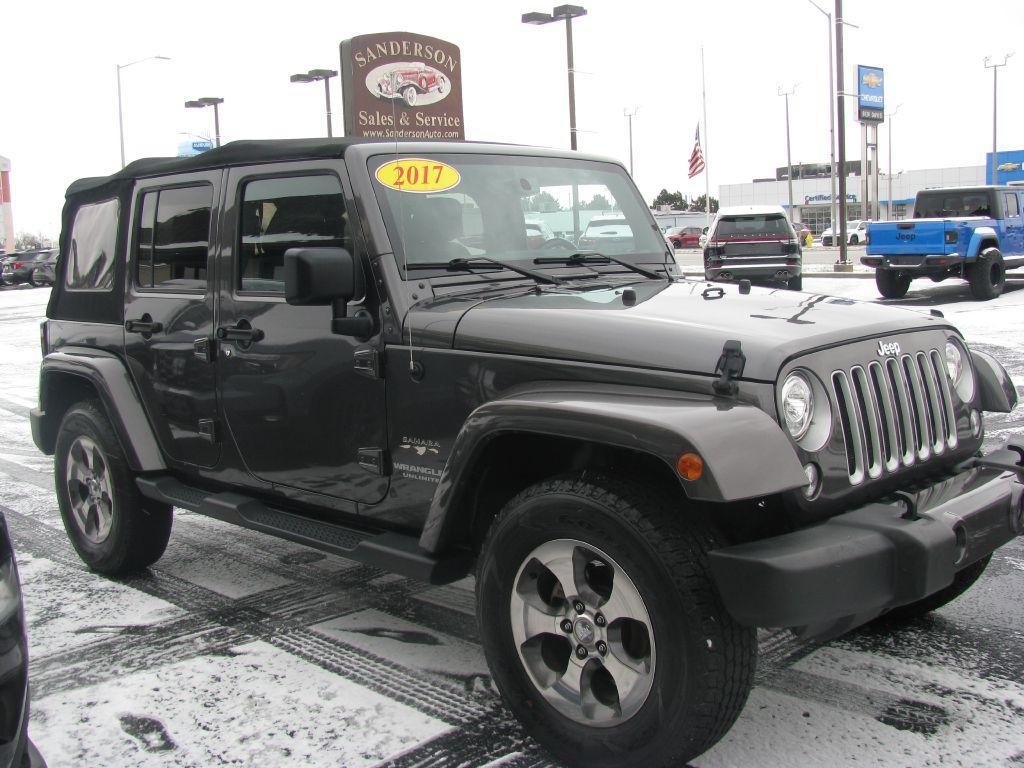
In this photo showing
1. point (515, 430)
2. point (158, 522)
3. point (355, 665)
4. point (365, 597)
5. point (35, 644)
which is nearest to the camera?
point (515, 430)

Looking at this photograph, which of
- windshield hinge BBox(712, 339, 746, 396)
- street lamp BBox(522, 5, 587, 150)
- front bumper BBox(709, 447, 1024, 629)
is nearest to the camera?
front bumper BBox(709, 447, 1024, 629)

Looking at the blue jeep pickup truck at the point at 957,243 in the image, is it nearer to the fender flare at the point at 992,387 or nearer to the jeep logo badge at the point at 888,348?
the fender flare at the point at 992,387

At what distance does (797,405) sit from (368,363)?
1465 millimetres

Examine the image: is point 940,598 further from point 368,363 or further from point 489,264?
point 368,363

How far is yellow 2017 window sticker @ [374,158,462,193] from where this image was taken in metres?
3.61

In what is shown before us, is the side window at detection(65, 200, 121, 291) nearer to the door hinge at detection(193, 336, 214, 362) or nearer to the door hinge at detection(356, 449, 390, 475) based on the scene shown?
the door hinge at detection(193, 336, 214, 362)

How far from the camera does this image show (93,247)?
5008 millimetres

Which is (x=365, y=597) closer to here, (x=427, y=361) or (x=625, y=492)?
(x=427, y=361)

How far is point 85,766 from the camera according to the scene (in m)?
3.00

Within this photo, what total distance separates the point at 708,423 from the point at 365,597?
7.64ft

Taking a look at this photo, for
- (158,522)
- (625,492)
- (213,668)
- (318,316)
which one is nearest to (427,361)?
(318,316)

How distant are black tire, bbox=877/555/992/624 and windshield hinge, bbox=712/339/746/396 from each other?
1.49 m

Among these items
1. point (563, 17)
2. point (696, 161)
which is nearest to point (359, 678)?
point (563, 17)

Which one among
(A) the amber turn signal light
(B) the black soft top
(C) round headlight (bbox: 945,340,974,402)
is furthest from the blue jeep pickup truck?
(A) the amber turn signal light
